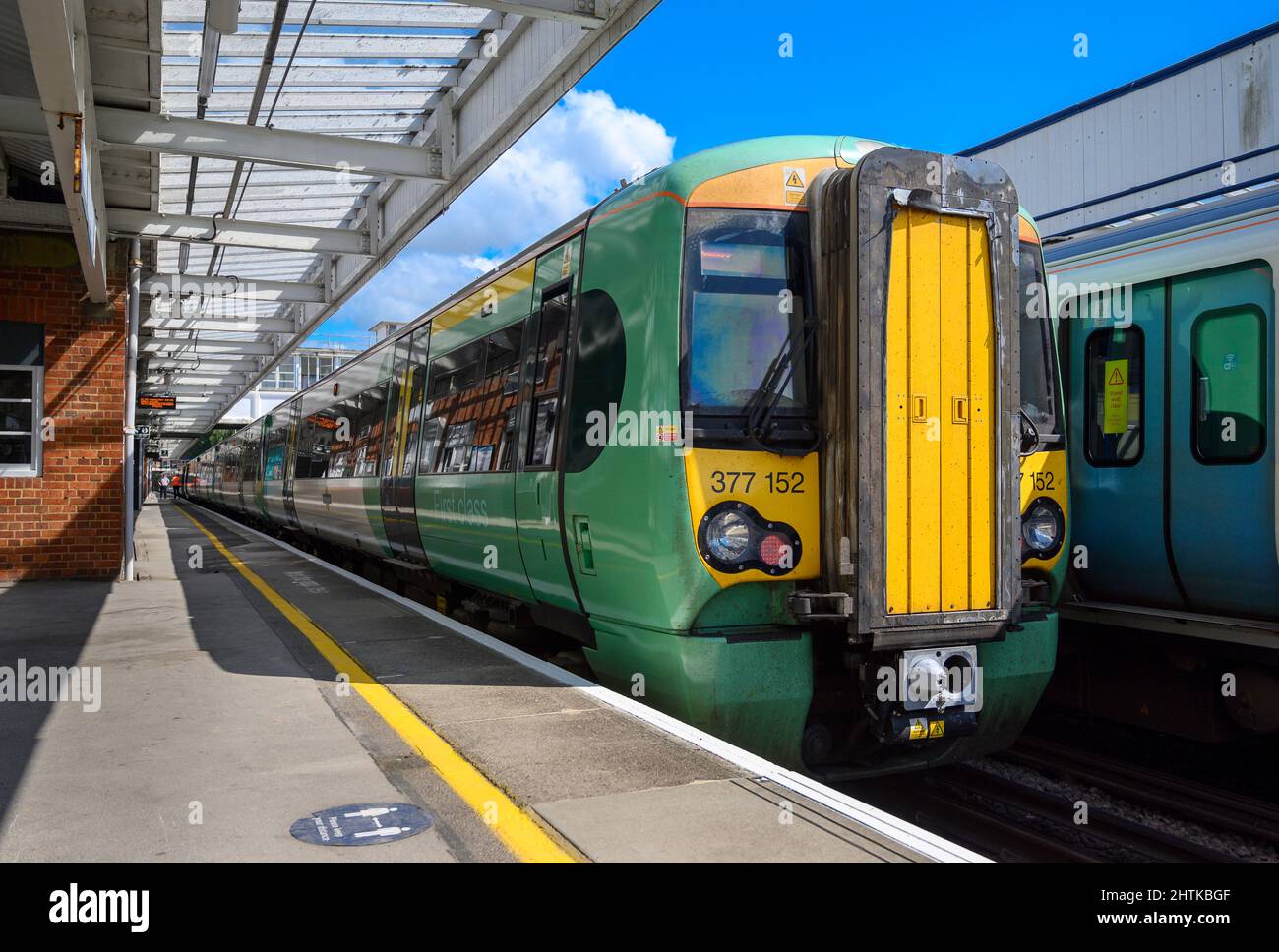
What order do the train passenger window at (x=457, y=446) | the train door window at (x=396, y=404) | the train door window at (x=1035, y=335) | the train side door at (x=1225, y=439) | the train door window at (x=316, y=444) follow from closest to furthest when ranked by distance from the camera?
the train door window at (x=1035, y=335) → the train side door at (x=1225, y=439) → the train passenger window at (x=457, y=446) → the train door window at (x=396, y=404) → the train door window at (x=316, y=444)

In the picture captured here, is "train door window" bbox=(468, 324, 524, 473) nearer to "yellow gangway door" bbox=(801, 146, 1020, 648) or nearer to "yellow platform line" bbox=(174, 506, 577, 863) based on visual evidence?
"yellow platform line" bbox=(174, 506, 577, 863)

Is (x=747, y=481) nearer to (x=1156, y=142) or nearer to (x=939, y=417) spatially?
(x=939, y=417)

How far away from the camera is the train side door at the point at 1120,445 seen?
628 centimetres

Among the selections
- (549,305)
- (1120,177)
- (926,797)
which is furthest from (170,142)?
(1120,177)

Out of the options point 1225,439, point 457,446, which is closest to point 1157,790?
point 1225,439

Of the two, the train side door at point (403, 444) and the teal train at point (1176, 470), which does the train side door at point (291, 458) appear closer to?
the train side door at point (403, 444)

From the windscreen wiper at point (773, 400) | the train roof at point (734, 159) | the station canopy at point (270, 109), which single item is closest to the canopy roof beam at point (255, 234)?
the station canopy at point (270, 109)

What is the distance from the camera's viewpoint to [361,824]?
3.52 meters

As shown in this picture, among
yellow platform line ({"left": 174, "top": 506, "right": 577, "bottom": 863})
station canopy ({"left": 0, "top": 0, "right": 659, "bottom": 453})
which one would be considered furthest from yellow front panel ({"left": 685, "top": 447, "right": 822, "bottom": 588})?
station canopy ({"left": 0, "top": 0, "right": 659, "bottom": 453})

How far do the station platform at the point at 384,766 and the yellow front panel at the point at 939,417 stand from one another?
1296 millimetres

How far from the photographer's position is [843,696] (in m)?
5.00

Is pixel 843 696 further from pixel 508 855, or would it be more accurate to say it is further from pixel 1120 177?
pixel 1120 177

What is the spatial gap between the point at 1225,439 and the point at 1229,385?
12.2 inches
